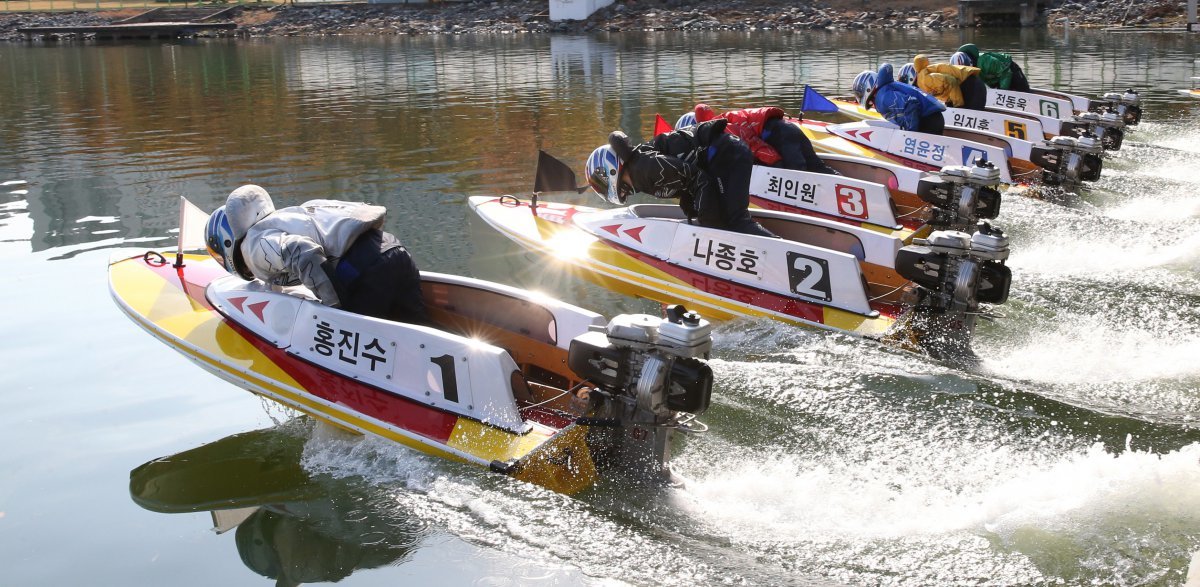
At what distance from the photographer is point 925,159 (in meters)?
12.9

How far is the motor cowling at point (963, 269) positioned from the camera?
23.6 ft

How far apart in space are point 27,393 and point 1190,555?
7208 mm

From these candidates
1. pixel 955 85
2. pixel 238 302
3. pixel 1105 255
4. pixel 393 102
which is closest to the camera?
pixel 238 302

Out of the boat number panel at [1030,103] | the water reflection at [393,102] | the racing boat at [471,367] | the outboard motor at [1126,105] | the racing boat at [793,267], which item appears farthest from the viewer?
the boat number panel at [1030,103]

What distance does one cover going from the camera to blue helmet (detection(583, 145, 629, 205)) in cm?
883

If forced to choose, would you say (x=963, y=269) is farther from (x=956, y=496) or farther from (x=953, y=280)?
(x=956, y=496)

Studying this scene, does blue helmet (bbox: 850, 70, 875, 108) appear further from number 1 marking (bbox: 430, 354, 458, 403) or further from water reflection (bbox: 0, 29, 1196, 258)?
number 1 marking (bbox: 430, 354, 458, 403)

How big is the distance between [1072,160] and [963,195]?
12.1 ft

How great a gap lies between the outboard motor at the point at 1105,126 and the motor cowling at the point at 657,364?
32.7ft

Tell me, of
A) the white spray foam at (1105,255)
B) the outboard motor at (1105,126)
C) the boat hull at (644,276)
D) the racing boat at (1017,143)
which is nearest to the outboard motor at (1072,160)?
the racing boat at (1017,143)

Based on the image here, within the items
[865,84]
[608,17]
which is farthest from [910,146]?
[608,17]

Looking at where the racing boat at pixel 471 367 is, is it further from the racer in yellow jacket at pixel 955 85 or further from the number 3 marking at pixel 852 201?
the racer in yellow jacket at pixel 955 85

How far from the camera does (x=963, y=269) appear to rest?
287 inches

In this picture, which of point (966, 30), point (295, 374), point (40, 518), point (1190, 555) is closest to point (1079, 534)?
point (1190, 555)
